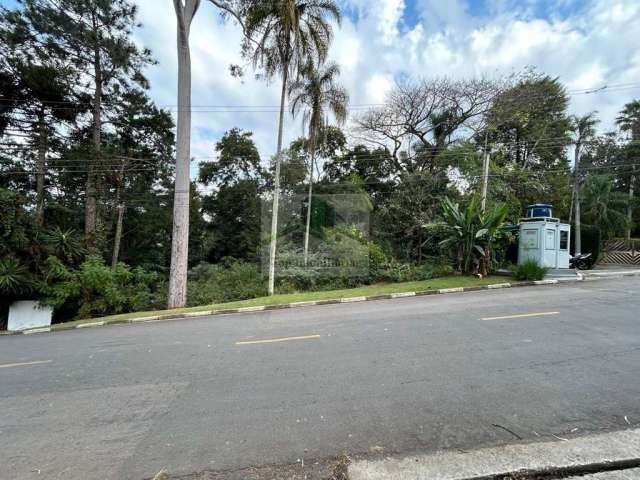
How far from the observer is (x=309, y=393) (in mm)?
3207

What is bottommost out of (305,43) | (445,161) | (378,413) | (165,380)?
(165,380)

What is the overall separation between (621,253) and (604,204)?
14.6ft

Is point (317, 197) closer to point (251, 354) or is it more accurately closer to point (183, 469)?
point (251, 354)

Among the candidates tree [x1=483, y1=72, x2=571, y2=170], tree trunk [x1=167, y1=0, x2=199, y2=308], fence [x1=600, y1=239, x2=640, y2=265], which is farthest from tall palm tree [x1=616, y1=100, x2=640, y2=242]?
tree trunk [x1=167, y1=0, x2=199, y2=308]

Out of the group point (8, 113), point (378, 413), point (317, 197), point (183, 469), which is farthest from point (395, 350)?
point (8, 113)

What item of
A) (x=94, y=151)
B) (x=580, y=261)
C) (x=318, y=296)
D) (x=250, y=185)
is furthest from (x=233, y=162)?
(x=580, y=261)

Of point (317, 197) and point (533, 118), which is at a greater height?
point (533, 118)

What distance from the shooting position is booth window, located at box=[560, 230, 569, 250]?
41.2 feet

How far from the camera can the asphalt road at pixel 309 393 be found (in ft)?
7.70

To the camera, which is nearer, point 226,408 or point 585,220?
point 226,408

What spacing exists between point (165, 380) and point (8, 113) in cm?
1955

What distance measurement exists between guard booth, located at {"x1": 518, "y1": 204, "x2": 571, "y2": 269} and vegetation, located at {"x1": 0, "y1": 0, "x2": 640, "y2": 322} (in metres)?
0.84

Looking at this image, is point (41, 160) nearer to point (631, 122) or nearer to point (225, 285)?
point (225, 285)

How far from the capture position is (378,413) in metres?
2.74
